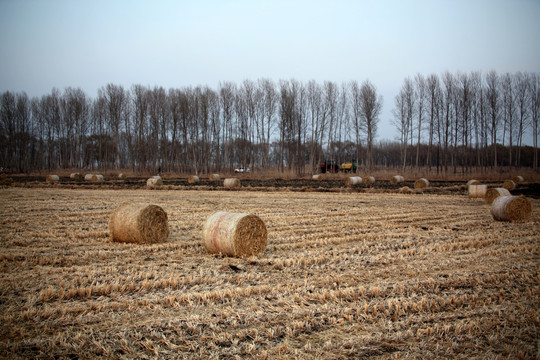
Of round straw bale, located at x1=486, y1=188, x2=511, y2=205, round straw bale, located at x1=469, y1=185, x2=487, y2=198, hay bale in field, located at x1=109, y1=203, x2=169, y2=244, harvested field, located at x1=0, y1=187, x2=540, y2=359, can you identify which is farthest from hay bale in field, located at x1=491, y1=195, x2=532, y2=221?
hay bale in field, located at x1=109, y1=203, x2=169, y2=244

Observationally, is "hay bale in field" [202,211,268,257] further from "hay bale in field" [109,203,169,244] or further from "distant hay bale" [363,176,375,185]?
"distant hay bale" [363,176,375,185]

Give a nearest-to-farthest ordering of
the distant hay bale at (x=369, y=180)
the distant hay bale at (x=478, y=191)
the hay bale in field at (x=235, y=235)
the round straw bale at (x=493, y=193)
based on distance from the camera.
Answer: the hay bale in field at (x=235, y=235) < the round straw bale at (x=493, y=193) < the distant hay bale at (x=478, y=191) < the distant hay bale at (x=369, y=180)

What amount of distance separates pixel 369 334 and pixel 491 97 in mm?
45761

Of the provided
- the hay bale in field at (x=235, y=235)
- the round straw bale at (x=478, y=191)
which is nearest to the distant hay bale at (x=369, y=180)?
the round straw bale at (x=478, y=191)

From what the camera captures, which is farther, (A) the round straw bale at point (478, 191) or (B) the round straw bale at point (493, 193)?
(A) the round straw bale at point (478, 191)

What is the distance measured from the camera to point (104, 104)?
199 ft

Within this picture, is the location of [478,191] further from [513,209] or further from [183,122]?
[183,122]

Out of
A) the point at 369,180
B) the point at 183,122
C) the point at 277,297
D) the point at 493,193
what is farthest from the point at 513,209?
the point at 183,122

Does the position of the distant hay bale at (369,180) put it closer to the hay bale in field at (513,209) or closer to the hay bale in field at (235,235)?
the hay bale in field at (513,209)

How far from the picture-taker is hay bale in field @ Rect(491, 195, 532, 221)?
10055 mm

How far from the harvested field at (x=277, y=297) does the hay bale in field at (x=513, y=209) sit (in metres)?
1.84

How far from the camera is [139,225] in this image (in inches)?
291

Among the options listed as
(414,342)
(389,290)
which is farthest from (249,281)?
(414,342)

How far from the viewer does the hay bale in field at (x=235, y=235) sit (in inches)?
252
